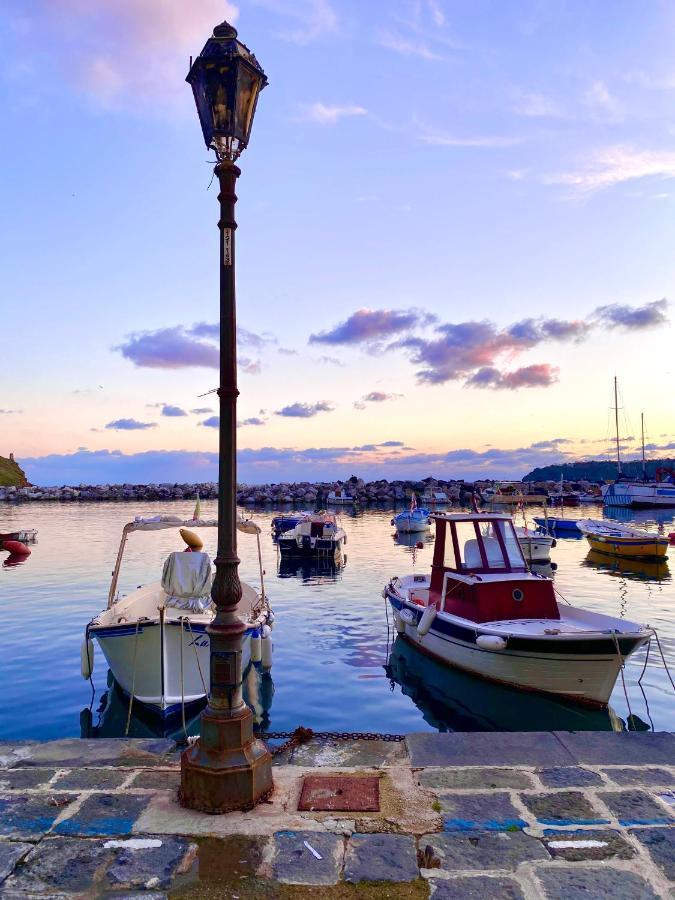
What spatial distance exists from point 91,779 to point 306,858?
2362 mm

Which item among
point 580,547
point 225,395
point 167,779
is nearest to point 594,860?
point 167,779

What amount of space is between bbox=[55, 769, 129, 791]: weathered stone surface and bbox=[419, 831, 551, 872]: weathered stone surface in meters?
2.75

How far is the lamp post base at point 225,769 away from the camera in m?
5.15

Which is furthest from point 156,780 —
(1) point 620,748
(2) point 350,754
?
(1) point 620,748

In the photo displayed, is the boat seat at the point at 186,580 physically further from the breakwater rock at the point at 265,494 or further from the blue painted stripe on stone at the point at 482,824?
the breakwater rock at the point at 265,494

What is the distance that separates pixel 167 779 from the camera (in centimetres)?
576

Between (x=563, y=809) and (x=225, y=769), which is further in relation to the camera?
(x=225, y=769)

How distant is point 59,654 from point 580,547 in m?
36.6

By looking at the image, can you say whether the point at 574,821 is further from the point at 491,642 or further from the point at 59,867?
the point at 491,642

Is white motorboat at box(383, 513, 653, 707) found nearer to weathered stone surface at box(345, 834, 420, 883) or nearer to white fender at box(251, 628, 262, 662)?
white fender at box(251, 628, 262, 662)

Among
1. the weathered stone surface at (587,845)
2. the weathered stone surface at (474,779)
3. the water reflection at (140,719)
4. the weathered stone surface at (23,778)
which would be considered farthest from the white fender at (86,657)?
the weathered stone surface at (587,845)

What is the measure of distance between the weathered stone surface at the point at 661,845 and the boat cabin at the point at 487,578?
8.95 m

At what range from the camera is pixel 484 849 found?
453 centimetres

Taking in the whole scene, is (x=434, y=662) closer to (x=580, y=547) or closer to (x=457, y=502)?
(x=580, y=547)
